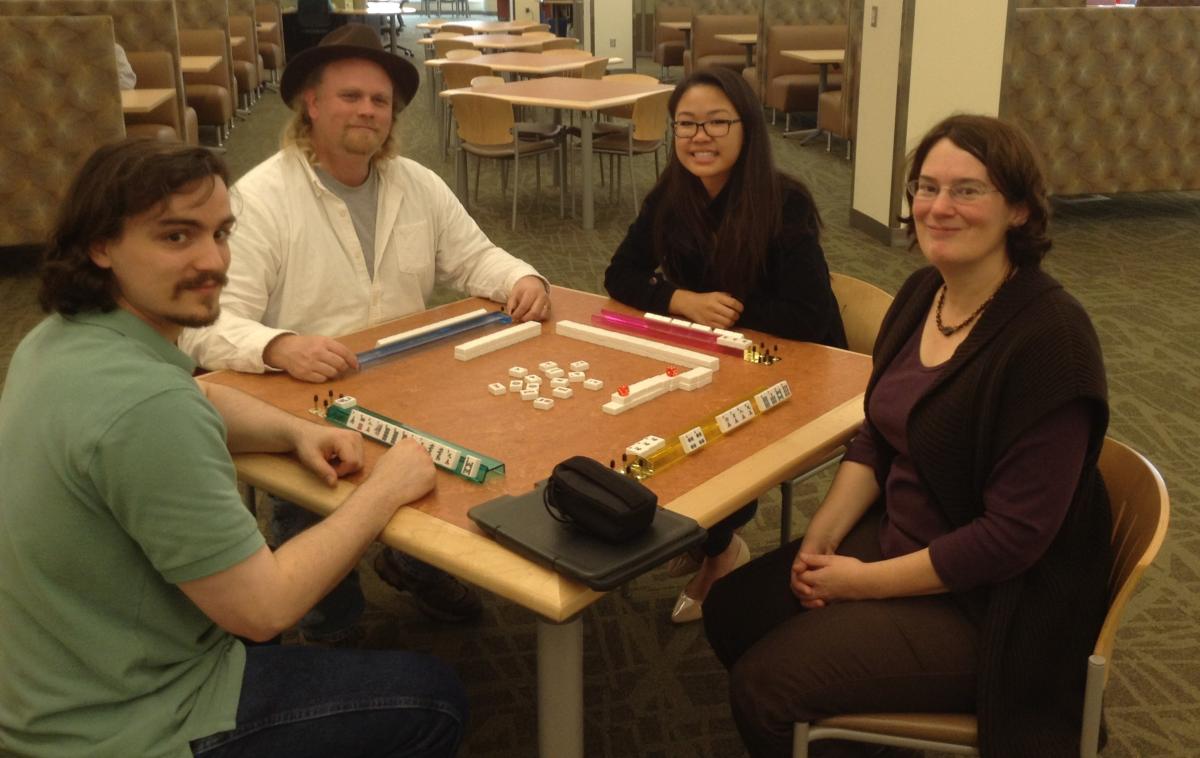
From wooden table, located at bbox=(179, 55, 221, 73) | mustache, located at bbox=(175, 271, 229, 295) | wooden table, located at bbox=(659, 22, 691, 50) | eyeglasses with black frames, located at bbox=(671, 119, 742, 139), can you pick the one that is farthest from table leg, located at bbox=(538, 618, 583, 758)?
wooden table, located at bbox=(659, 22, 691, 50)

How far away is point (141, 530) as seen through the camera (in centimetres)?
128

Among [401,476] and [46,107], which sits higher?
[46,107]

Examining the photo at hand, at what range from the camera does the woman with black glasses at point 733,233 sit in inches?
93.5

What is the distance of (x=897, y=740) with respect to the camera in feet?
5.08

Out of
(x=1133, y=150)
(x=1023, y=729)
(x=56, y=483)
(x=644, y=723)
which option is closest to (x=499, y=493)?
(x=56, y=483)

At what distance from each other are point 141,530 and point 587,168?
213 inches

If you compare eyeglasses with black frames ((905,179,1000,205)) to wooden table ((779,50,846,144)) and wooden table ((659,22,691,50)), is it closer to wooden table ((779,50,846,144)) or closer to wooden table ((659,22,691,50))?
wooden table ((779,50,846,144))

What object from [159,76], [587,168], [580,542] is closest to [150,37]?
[159,76]

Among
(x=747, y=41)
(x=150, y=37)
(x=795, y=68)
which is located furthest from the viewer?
(x=747, y=41)

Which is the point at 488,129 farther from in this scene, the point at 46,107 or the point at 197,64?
the point at 197,64

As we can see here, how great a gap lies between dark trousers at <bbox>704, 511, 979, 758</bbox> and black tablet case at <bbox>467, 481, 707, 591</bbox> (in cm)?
30

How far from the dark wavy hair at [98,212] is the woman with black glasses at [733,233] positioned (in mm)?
1280

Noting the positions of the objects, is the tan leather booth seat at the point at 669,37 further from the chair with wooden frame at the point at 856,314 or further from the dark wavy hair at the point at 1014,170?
the dark wavy hair at the point at 1014,170

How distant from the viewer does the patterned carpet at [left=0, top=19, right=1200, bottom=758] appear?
232 cm
